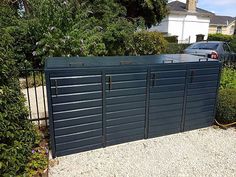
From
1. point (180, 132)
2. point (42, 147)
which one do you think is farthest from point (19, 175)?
point (180, 132)

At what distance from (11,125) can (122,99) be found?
1495 millimetres

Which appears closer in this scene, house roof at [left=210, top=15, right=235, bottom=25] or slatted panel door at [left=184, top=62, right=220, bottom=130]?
slatted panel door at [left=184, top=62, right=220, bottom=130]

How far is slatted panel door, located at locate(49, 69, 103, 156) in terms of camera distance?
2.74 metres

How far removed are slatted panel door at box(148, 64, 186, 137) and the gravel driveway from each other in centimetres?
22

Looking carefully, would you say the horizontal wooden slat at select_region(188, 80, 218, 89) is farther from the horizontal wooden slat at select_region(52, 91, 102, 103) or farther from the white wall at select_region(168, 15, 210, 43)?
the white wall at select_region(168, 15, 210, 43)

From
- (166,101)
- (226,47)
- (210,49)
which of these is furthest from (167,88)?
(226,47)

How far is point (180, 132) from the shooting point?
12.5 ft

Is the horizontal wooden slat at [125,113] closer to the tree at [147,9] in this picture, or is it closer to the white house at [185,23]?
the tree at [147,9]

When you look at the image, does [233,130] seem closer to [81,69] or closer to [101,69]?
[101,69]

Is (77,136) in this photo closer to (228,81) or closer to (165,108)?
(165,108)

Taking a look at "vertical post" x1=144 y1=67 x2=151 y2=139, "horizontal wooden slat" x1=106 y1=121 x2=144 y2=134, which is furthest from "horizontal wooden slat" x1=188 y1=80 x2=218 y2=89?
"horizontal wooden slat" x1=106 y1=121 x2=144 y2=134

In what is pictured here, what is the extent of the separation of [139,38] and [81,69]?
23.0ft

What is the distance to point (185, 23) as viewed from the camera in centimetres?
2450

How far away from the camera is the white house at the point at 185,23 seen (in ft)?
76.9
